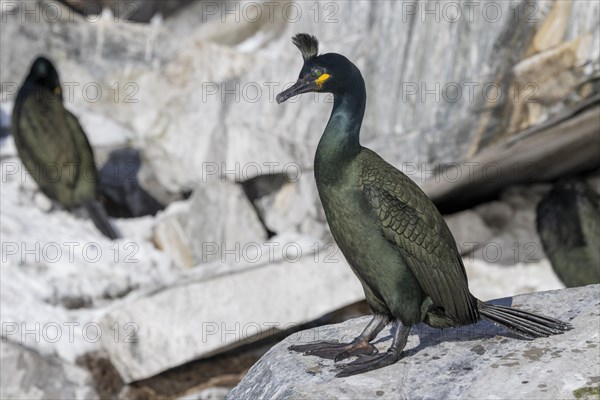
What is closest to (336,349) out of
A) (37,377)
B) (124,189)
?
(37,377)

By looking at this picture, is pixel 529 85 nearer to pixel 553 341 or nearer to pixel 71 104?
pixel 553 341

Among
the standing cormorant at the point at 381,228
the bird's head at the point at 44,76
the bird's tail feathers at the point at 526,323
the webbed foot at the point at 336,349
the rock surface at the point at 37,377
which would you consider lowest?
the rock surface at the point at 37,377

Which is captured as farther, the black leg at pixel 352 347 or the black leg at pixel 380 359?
the black leg at pixel 352 347

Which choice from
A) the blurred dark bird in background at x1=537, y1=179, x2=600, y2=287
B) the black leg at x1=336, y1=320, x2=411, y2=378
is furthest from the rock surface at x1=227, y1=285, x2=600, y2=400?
the blurred dark bird in background at x1=537, y1=179, x2=600, y2=287

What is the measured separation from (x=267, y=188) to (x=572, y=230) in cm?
319

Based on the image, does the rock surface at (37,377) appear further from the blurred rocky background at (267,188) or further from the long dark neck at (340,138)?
the long dark neck at (340,138)

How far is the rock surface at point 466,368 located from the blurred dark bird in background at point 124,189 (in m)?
5.84

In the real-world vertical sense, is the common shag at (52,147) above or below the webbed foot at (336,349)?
above

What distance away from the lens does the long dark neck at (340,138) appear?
4129 mm

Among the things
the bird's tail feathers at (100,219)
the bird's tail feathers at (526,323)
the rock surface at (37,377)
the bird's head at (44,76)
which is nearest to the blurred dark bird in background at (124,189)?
the bird's tail feathers at (100,219)

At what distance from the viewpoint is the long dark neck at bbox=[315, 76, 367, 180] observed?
4.13 metres

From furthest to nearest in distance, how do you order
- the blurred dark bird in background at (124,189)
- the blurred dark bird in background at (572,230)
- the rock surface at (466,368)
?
the blurred dark bird in background at (124,189) → the blurred dark bird in background at (572,230) → the rock surface at (466,368)

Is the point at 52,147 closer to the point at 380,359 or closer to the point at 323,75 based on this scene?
the point at 323,75

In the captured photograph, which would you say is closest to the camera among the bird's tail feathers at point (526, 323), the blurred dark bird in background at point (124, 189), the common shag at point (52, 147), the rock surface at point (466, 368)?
the rock surface at point (466, 368)
